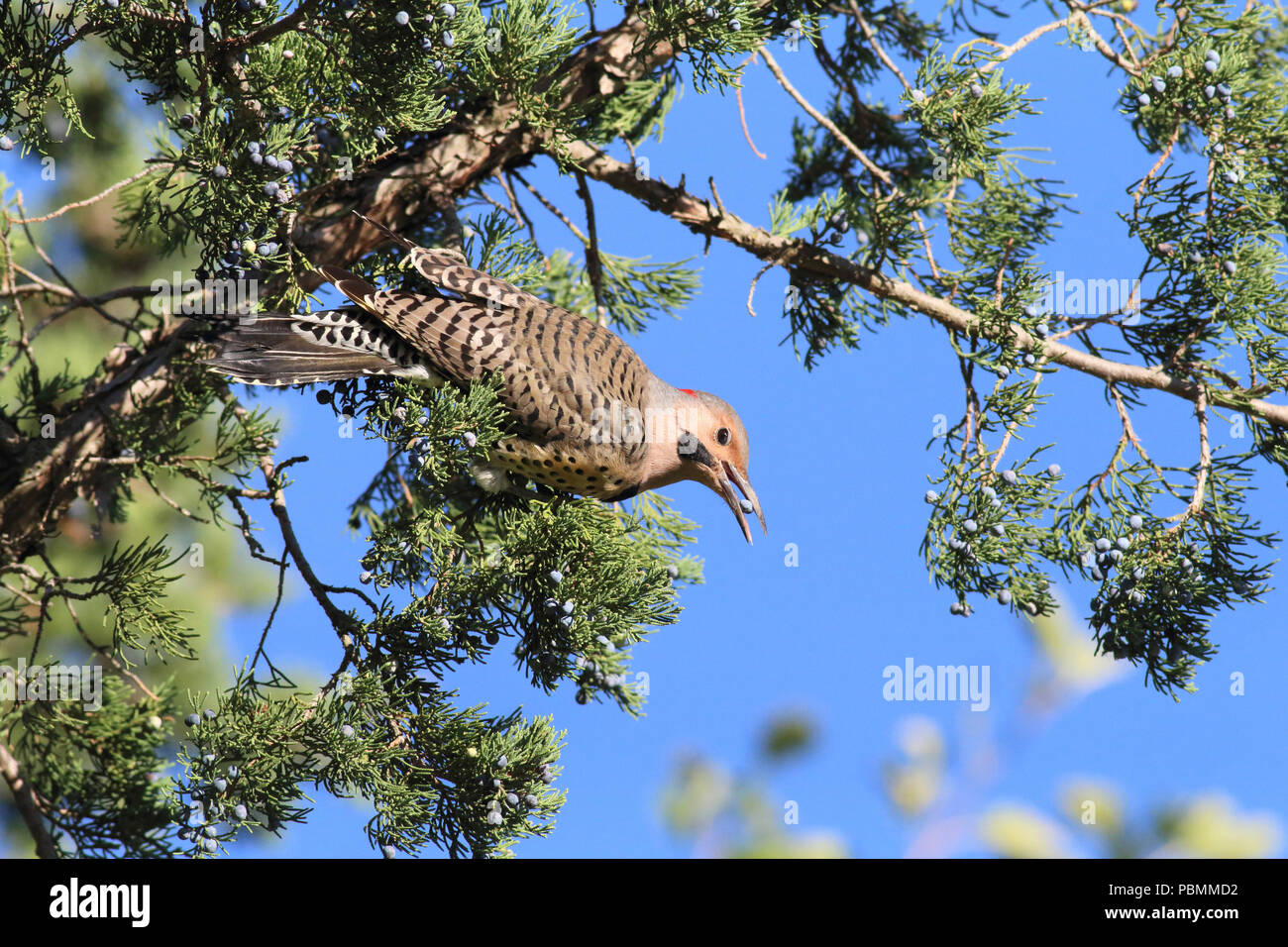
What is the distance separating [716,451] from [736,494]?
0.15 metres

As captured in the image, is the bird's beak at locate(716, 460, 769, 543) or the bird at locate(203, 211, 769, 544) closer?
the bird at locate(203, 211, 769, 544)

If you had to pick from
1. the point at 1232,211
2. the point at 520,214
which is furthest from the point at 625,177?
the point at 1232,211

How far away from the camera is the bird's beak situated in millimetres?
3477

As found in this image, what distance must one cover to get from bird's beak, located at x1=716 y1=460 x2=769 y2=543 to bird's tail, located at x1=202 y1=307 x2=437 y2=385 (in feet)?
3.78

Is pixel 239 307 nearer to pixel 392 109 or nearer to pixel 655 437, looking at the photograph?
pixel 392 109

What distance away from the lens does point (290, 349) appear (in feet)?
9.43

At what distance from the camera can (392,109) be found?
2.68 metres

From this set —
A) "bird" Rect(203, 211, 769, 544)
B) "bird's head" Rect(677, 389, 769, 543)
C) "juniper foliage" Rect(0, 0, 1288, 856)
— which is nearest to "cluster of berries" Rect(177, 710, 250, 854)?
"juniper foliage" Rect(0, 0, 1288, 856)

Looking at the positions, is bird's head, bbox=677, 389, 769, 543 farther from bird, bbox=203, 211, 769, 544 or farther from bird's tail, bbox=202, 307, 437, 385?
bird's tail, bbox=202, 307, 437, 385

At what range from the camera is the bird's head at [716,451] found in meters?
3.47

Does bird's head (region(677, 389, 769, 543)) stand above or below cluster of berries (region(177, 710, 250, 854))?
above

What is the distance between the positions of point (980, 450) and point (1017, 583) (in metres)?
0.38

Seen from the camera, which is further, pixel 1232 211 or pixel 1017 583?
pixel 1232 211

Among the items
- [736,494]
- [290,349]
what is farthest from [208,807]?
[736,494]
